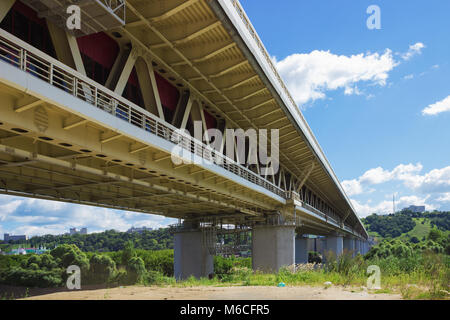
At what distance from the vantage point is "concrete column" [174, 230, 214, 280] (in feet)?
105

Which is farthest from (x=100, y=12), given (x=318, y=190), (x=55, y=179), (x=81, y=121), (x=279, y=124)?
(x=318, y=190)

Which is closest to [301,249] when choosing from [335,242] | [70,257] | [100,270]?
[335,242]

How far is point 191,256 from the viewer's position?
3262cm

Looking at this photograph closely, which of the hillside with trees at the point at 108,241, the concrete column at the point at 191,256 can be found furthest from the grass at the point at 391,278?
the hillside with trees at the point at 108,241

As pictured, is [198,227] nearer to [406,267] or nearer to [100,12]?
[406,267]

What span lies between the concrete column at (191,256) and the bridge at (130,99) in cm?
729

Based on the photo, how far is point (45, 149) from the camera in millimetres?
12367

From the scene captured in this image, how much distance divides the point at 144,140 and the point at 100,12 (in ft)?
13.1

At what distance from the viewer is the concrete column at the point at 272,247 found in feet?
99.2

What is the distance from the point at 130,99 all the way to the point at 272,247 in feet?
62.4

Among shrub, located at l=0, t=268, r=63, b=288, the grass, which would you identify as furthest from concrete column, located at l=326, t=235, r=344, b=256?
shrub, located at l=0, t=268, r=63, b=288

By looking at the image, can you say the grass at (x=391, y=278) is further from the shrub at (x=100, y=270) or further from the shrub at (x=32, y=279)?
the shrub at (x=100, y=270)

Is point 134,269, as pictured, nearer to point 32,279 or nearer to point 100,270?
point 100,270

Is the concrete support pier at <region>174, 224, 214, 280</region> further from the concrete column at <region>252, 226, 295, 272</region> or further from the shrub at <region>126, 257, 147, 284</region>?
the shrub at <region>126, 257, 147, 284</region>
